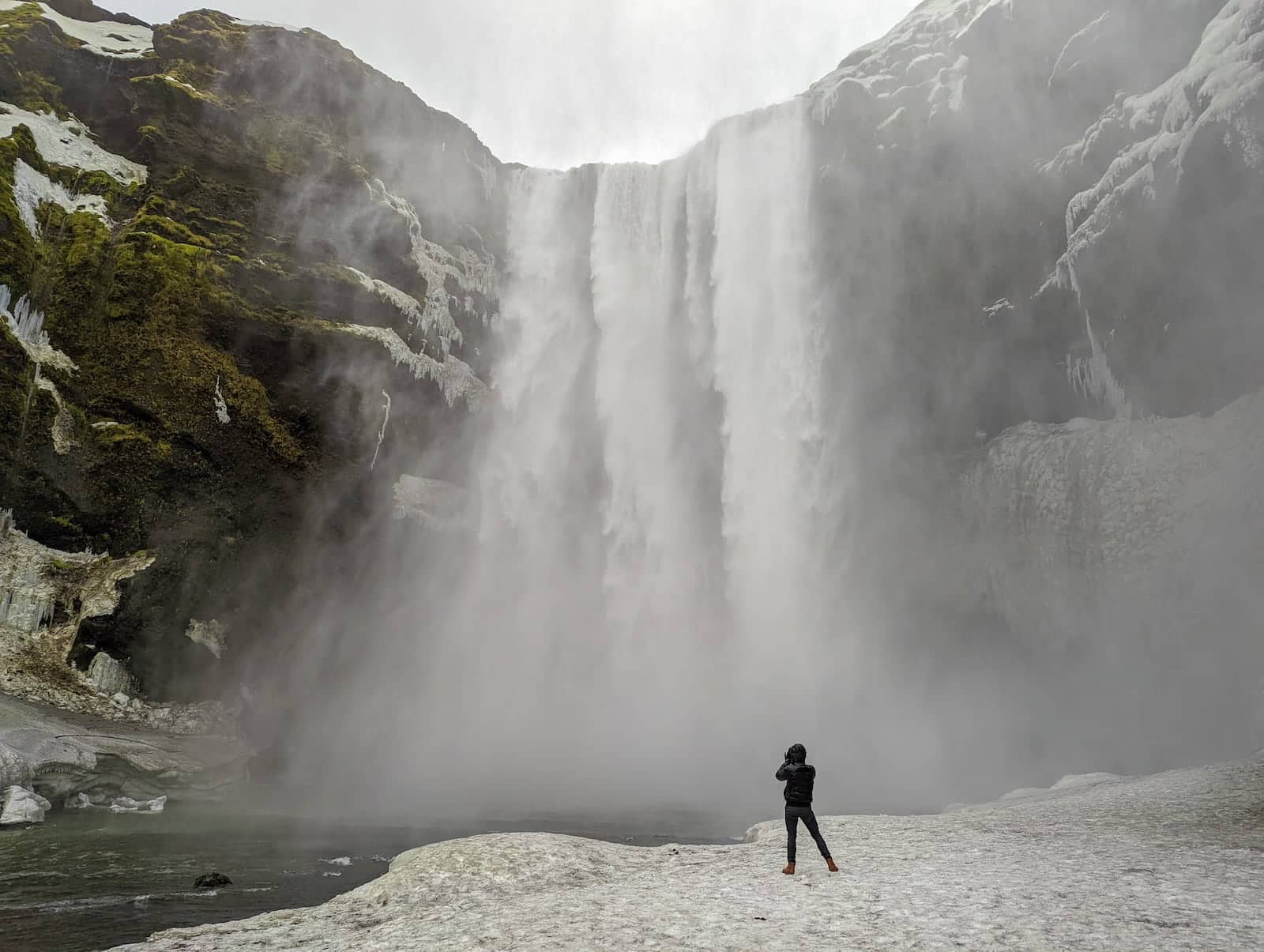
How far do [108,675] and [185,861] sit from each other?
17.1 meters

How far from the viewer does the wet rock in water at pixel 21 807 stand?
19.8m

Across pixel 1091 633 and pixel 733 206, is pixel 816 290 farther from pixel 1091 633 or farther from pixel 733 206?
pixel 1091 633

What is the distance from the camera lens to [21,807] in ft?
66.0

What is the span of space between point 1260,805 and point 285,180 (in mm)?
42729

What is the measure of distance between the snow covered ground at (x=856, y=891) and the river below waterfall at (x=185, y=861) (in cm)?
282

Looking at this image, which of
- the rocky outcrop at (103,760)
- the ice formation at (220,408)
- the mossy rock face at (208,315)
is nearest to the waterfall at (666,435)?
the mossy rock face at (208,315)

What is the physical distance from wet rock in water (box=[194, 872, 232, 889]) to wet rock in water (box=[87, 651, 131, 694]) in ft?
63.0

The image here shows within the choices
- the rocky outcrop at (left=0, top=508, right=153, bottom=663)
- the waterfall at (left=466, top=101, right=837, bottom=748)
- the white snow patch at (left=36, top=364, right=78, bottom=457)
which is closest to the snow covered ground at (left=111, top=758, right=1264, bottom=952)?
the rocky outcrop at (left=0, top=508, right=153, bottom=663)

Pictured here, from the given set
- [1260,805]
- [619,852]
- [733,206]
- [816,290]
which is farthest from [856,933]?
[733,206]

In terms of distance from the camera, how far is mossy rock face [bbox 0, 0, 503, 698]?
3056cm

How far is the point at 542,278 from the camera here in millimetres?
46219

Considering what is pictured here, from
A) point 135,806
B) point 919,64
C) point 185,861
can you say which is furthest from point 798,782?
point 919,64

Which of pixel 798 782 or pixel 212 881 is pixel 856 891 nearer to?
pixel 798 782

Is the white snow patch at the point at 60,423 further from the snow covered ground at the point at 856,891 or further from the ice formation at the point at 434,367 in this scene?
the snow covered ground at the point at 856,891
